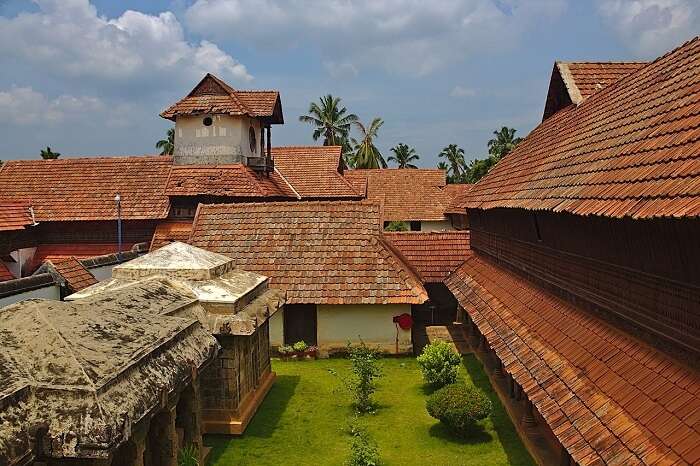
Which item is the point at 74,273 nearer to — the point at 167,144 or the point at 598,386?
the point at 598,386

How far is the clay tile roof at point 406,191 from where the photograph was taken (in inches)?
1422

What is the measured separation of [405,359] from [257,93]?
15042 millimetres

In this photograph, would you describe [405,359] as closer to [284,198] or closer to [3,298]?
[3,298]

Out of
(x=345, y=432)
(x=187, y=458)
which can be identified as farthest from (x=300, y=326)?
(x=187, y=458)

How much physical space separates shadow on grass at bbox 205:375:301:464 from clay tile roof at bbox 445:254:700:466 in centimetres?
439

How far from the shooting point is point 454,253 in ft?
64.0

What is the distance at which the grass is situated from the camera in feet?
32.0

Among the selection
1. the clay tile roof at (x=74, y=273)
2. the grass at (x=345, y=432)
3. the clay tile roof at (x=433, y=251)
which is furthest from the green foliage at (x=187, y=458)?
the clay tile roof at (x=433, y=251)

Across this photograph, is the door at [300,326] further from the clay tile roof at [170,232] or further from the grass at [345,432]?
the clay tile roof at [170,232]

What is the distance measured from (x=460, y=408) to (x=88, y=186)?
66.8 feet

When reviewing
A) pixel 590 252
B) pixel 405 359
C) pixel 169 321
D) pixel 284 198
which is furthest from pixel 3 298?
pixel 284 198

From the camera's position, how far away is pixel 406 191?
38.2 meters

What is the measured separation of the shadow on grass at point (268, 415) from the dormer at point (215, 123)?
1302cm

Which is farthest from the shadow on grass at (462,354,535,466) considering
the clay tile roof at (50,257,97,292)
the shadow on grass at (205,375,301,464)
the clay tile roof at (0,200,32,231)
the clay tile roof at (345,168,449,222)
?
the clay tile roof at (345,168,449,222)
